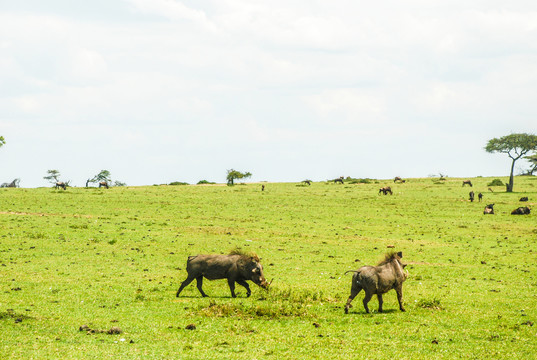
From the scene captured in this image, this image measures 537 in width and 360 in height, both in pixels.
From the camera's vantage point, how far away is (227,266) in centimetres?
1844

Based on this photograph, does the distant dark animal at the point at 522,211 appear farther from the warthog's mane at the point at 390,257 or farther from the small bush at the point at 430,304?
the warthog's mane at the point at 390,257

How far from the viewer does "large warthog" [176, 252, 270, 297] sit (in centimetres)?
1831

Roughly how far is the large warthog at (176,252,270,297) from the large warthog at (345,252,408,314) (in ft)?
11.8

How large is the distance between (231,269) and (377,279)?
530 centimetres

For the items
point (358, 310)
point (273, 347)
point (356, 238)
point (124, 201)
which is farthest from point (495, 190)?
point (273, 347)

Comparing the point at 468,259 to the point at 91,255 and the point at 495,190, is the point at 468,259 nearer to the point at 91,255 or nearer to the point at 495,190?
the point at 91,255

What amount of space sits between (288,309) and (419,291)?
694cm

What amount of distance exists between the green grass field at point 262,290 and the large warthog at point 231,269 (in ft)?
2.13

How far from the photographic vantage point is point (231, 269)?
724 inches

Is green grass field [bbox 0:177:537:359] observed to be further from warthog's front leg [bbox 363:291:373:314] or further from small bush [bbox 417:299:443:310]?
warthog's front leg [bbox 363:291:373:314]

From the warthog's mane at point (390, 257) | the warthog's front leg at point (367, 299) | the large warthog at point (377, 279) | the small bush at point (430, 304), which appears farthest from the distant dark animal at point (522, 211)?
the warthog's front leg at point (367, 299)

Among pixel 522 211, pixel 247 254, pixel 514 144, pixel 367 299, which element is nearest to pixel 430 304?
pixel 367 299

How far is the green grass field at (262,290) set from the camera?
1342 cm

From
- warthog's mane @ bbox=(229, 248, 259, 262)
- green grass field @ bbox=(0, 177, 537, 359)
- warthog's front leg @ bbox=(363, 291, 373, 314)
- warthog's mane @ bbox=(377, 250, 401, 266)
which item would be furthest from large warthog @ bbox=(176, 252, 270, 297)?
warthog's mane @ bbox=(377, 250, 401, 266)
